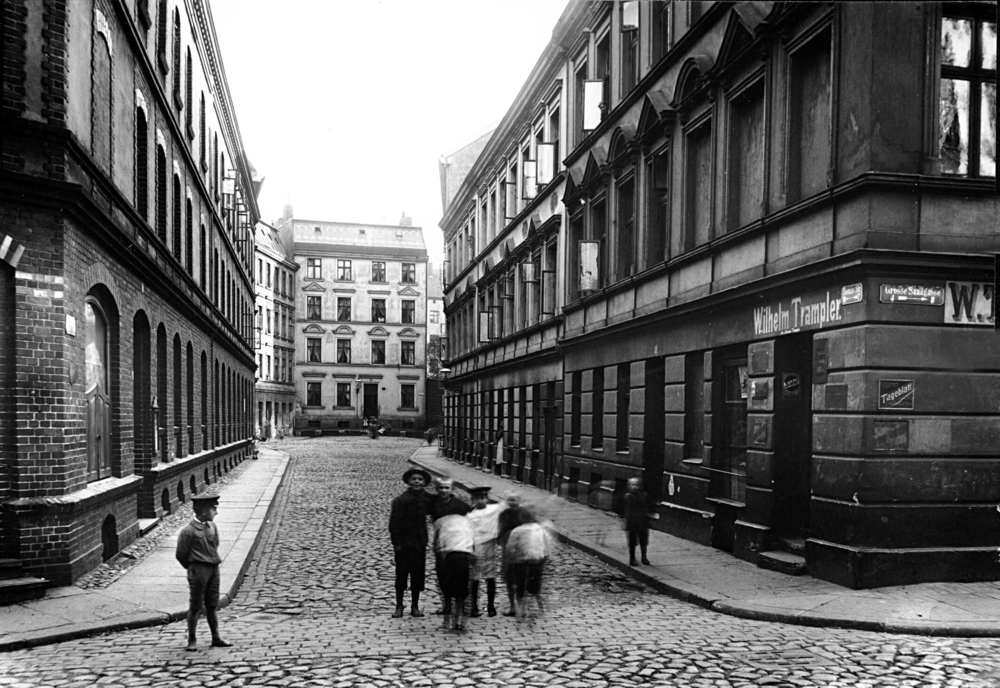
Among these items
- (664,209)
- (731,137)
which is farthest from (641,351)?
(731,137)

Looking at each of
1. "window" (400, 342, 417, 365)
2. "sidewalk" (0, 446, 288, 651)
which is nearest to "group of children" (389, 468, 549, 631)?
"sidewalk" (0, 446, 288, 651)

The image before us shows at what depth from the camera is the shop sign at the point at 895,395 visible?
1016 cm

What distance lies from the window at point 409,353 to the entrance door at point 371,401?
329cm

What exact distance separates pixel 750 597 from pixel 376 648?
4480 mm

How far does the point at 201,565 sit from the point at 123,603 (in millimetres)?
2170

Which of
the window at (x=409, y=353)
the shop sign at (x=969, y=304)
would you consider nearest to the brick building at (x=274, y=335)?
the window at (x=409, y=353)

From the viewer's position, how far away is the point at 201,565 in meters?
8.09

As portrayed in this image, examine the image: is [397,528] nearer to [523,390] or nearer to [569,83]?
[569,83]

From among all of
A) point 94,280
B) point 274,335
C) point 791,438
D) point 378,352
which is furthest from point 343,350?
point 791,438

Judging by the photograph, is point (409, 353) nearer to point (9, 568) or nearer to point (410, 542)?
point (9, 568)

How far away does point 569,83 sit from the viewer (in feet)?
75.6

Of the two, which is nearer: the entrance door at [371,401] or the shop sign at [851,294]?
the shop sign at [851,294]

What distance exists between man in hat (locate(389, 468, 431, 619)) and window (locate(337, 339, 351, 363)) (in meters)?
62.4

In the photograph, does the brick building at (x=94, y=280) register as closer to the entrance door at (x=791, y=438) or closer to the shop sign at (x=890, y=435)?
the entrance door at (x=791, y=438)
